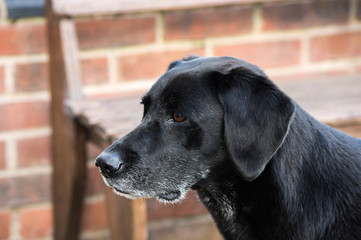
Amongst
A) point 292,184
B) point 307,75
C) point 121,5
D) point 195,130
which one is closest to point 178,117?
point 195,130

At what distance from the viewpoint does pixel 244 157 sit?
183cm

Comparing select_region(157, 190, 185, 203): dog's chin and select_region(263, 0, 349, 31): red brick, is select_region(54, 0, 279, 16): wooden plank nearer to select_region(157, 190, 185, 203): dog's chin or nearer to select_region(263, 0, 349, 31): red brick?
select_region(263, 0, 349, 31): red brick

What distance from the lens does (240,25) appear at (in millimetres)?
3314

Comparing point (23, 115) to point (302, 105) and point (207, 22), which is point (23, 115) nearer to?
point (207, 22)

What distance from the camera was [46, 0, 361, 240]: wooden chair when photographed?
7.89 feet

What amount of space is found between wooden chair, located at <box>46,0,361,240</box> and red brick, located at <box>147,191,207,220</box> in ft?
1.31

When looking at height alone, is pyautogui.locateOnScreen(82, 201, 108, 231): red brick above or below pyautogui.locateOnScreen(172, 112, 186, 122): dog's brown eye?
below

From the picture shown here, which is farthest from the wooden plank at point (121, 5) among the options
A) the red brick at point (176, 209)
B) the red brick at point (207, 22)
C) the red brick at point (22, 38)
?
the red brick at point (176, 209)

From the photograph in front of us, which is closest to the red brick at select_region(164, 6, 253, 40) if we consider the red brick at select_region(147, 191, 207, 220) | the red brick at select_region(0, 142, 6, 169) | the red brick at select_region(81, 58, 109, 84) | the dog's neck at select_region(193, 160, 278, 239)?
the red brick at select_region(81, 58, 109, 84)

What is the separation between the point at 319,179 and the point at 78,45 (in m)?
1.52

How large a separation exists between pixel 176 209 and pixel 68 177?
645 mm

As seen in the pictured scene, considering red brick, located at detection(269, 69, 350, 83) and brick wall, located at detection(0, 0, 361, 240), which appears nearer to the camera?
brick wall, located at detection(0, 0, 361, 240)

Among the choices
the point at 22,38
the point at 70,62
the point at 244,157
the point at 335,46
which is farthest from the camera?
the point at 335,46

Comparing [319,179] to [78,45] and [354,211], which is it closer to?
[354,211]
